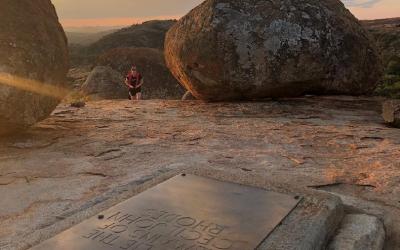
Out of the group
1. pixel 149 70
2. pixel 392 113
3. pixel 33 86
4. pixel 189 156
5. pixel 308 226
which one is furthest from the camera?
pixel 149 70

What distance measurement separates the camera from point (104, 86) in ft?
44.7

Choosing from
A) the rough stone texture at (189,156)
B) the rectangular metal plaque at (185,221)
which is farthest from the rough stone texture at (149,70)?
the rectangular metal plaque at (185,221)

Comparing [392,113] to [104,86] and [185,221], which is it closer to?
[185,221]

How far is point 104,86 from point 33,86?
880 cm

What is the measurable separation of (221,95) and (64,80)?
294 centimetres

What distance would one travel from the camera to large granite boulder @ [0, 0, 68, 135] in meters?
4.66

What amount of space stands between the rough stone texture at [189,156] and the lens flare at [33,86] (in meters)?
0.50

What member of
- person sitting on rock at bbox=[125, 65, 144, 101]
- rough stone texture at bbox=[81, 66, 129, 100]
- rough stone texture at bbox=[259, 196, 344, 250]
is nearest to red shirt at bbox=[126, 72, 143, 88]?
person sitting on rock at bbox=[125, 65, 144, 101]

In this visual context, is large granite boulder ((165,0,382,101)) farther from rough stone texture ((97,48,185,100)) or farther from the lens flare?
rough stone texture ((97,48,185,100))

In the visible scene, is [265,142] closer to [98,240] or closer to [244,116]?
[244,116]

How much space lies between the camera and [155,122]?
6.27 meters

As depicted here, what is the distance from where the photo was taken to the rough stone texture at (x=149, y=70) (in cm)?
1585

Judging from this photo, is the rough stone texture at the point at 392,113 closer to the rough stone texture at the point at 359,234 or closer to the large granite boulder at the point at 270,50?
the large granite boulder at the point at 270,50

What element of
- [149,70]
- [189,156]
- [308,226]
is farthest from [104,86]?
[308,226]
